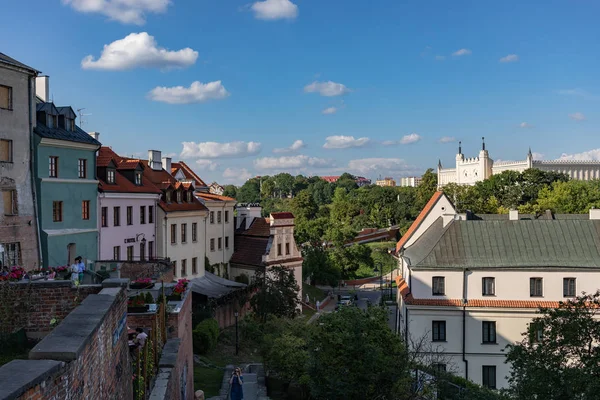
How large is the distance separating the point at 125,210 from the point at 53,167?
6980mm

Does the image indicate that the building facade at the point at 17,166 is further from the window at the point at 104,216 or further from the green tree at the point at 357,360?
the green tree at the point at 357,360

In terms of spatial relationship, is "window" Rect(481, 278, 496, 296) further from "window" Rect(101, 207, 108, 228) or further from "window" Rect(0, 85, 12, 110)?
"window" Rect(0, 85, 12, 110)

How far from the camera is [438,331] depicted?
3144 centimetres

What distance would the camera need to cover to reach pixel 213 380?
21172mm

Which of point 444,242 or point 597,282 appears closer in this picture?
point 597,282

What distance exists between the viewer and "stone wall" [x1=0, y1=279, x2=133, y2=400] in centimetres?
526

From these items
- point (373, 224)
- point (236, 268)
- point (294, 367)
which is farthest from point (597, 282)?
point (373, 224)

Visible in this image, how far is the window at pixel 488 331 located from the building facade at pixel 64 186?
2115 centimetres

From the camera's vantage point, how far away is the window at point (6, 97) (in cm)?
2455

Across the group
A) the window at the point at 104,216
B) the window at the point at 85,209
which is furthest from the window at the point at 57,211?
the window at the point at 104,216

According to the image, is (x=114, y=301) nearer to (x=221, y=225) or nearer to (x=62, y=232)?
(x=62, y=232)

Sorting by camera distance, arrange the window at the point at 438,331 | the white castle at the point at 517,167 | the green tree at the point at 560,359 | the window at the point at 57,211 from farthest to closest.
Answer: the white castle at the point at 517,167, the window at the point at 438,331, the window at the point at 57,211, the green tree at the point at 560,359

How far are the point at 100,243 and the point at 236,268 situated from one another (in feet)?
54.2

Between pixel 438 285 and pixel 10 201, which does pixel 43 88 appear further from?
pixel 438 285
